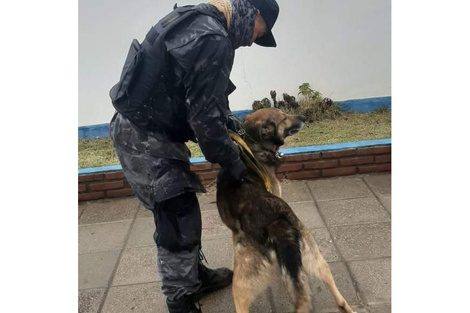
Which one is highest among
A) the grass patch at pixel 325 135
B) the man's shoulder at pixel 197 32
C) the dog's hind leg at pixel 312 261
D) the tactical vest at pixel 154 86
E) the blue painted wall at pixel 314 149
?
the man's shoulder at pixel 197 32

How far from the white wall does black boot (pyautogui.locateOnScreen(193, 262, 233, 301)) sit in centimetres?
335

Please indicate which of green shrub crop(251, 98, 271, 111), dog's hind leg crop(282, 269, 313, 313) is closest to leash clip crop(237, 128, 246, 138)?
dog's hind leg crop(282, 269, 313, 313)

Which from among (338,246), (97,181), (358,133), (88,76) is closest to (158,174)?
(338,246)

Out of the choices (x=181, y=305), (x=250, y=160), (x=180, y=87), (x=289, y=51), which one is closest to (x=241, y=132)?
(x=250, y=160)

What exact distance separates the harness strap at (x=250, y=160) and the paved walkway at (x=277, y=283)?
2.33 ft

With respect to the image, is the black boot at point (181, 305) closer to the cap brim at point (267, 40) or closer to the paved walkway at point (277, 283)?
the paved walkway at point (277, 283)

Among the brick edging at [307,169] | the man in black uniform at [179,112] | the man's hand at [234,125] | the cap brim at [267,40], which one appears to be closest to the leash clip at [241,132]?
the man's hand at [234,125]

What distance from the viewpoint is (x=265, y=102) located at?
6.03 meters

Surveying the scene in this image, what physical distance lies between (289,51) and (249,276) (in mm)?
4228

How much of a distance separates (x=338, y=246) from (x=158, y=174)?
1.80 meters

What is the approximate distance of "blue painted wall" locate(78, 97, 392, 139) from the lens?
6148mm

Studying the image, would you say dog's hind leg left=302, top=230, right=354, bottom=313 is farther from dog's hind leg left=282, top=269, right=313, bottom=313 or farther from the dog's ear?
the dog's ear

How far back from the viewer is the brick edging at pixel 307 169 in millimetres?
4809
